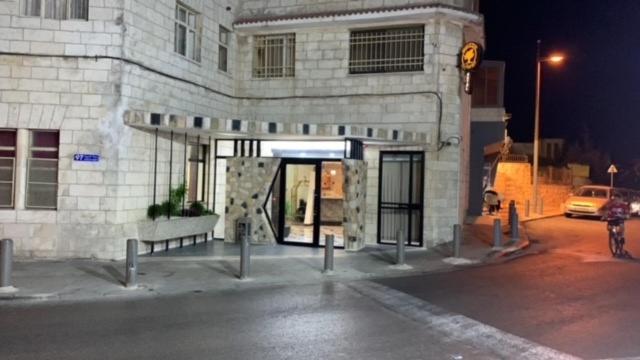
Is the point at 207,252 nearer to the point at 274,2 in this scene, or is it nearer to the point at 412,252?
the point at 412,252

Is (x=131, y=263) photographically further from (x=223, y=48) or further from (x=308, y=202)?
(x=223, y=48)

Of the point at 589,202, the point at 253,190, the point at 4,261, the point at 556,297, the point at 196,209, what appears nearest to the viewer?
the point at 4,261

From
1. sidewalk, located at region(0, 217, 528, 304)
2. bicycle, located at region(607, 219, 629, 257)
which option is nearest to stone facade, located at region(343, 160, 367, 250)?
sidewalk, located at region(0, 217, 528, 304)

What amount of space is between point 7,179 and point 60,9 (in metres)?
Answer: 3.89

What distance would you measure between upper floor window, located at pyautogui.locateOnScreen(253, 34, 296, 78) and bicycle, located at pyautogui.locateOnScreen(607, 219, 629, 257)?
9965 millimetres

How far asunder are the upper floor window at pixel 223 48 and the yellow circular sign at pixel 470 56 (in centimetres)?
702

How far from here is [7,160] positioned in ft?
41.9

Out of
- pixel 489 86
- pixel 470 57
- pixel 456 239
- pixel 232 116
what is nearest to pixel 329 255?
pixel 456 239

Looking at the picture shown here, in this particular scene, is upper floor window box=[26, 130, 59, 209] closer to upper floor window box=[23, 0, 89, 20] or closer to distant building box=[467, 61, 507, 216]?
upper floor window box=[23, 0, 89, 20]

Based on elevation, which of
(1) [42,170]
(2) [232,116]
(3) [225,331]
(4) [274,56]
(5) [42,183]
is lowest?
(3) [225,331]

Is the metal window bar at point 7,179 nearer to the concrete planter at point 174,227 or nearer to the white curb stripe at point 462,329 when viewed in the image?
the concrete planter at point 174,227

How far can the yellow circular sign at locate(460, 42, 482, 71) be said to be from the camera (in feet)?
52.4

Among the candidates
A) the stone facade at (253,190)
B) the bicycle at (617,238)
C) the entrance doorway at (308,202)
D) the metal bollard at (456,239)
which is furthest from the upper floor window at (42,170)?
the bicycle at (617,238)

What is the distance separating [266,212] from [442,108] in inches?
222
